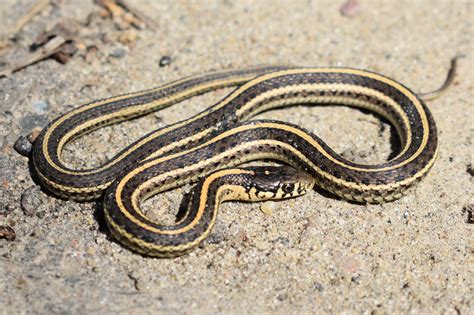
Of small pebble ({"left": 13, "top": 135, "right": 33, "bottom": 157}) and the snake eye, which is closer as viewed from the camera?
the snake eye

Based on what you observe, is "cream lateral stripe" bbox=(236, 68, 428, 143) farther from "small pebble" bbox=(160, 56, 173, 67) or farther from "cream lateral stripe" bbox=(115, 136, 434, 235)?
"small pebble" bbox=(160, 56, 173, 67)

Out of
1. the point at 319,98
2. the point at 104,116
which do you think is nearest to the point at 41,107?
the point at 104,116

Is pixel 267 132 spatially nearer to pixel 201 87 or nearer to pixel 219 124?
pixel 219 124

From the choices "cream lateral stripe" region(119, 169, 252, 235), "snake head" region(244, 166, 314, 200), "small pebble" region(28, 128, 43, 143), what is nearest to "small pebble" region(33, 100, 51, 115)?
"small pebble" region(28, 128, 43, 143)

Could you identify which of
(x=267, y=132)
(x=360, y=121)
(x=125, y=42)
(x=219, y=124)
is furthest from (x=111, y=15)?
(x=360, y=121)

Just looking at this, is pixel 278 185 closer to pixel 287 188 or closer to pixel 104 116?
pixel 287 188

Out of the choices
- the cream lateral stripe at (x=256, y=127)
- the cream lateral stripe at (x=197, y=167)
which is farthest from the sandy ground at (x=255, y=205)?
the cream lateral stripe at (x=256, y=127)

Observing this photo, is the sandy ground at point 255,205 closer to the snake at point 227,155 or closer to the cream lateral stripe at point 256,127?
the snake at point 227,155

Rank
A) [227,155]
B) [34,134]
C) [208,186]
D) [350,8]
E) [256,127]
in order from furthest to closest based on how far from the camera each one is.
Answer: [350,8]
[34,134]
[256,127]
[227,155]
[208,186]
